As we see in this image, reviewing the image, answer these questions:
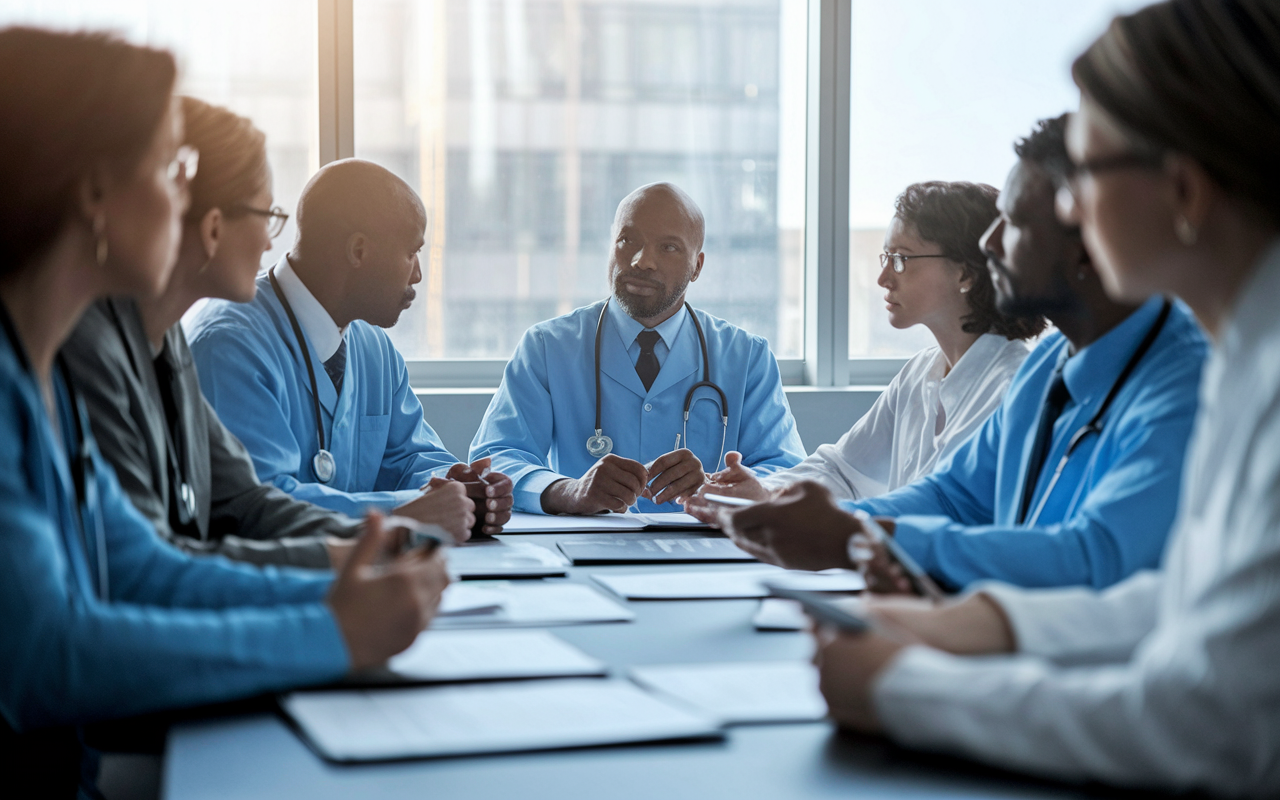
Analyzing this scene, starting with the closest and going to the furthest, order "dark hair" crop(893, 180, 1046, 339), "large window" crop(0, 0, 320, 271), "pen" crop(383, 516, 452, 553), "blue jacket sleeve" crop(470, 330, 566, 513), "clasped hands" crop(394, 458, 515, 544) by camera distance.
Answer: "pen" crop(383, 516, 452, 553) < "clasped hands" crop(394, 458, 515, 544) < "dark hair" crop(893, 180, 1046, 339) < "blue jacket sleeve" crop(470, 330, 566, 513) < "large window" crop(0, 0, 320, 271)

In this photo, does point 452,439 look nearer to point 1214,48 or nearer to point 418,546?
point 418,546

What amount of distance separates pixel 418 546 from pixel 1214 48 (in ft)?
3.11

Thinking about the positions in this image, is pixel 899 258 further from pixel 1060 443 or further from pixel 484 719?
pixel 484 719

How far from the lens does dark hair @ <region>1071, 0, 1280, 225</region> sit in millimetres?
852

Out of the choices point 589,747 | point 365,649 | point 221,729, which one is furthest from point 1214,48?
point 221,729

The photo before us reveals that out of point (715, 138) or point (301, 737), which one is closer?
point (301, 737)

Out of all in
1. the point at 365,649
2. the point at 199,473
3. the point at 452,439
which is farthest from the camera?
the point at 452,439

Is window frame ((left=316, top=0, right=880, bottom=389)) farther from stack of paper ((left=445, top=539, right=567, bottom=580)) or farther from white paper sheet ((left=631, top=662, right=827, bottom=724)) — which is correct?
white paper sheet ((left=631, top=662, right=827, bottom=724))

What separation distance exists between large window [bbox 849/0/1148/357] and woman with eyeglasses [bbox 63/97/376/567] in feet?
10.3

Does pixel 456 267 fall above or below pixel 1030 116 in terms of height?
below


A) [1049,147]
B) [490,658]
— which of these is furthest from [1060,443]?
[490,658]

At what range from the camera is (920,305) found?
108 inches

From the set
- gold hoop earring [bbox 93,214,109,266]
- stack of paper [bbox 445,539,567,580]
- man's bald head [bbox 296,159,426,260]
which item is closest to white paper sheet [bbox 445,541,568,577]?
stack of paper [bbox 445,539,567,580]

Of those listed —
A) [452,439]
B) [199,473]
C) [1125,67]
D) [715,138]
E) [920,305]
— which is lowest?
Result: [452,439]
